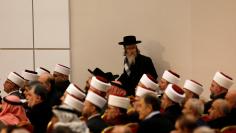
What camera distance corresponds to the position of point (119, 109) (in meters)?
6.46

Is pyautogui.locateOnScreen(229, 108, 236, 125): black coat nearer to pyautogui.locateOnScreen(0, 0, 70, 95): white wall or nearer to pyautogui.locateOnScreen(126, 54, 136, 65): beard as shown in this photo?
pyautogui.locateOnScreen(126, 54, 136, 65): beard

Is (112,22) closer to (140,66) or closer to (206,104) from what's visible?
(140,66)

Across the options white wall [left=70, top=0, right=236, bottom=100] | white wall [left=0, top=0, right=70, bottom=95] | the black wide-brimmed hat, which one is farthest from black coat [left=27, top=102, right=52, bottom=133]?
white wall [left=0, top=0, right=70, bottom=95]

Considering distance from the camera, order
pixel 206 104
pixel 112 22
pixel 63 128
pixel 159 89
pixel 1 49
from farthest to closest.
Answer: pixel 1 49
pixel 112 22
pixel 159 89
pixel 206 104
pixel 63 128

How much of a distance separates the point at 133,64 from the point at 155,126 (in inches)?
173

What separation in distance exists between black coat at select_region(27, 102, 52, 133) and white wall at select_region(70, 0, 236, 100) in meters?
3.61

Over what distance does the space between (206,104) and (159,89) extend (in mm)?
1154

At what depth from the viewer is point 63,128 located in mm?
4812

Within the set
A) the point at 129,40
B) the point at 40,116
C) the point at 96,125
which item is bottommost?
the point at 40,116

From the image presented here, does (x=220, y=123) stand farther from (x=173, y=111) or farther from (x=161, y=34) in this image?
(x=161, y=34)

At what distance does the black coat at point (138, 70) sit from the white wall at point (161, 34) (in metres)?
0.33

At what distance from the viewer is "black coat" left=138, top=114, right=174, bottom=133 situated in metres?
5.82

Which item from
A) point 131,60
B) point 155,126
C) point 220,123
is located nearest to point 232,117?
point 220,123

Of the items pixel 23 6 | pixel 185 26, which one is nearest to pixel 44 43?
pixel 23 6
